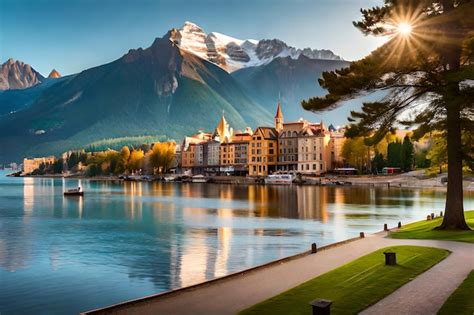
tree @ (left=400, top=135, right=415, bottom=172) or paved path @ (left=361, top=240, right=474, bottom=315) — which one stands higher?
tree @ (left=400, top=135, right=415, bottom=172)

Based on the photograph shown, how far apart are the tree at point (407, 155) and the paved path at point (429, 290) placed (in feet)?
397

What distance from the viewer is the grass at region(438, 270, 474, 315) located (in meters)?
14.4

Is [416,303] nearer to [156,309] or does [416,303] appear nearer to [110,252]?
[156,309]

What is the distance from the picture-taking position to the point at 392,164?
146375 mm

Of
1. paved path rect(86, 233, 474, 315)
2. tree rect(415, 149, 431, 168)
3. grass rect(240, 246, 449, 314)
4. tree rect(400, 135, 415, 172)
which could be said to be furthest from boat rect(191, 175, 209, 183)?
grass rect(240, 246, 449, 314)

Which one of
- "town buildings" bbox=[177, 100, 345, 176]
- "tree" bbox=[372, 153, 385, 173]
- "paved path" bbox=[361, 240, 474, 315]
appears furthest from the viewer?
"town buildings" bbox=[177, 100, 345, 176]

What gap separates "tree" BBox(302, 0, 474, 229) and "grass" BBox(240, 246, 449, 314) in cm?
875

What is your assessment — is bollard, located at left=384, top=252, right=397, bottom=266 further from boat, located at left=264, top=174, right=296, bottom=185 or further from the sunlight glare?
boat, located at left=264, top=174, right=296, bottom=185

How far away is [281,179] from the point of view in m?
153

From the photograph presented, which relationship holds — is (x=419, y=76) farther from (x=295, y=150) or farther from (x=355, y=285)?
(x=295, y=150)

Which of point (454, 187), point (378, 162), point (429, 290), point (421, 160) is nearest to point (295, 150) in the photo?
point (378, 162)

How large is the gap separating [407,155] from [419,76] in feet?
381

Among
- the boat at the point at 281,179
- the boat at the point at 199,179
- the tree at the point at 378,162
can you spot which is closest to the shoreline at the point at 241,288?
the boat at the point at 281,179

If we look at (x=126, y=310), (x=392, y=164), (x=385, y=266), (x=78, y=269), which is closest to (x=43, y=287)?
(x=78, y=269)
